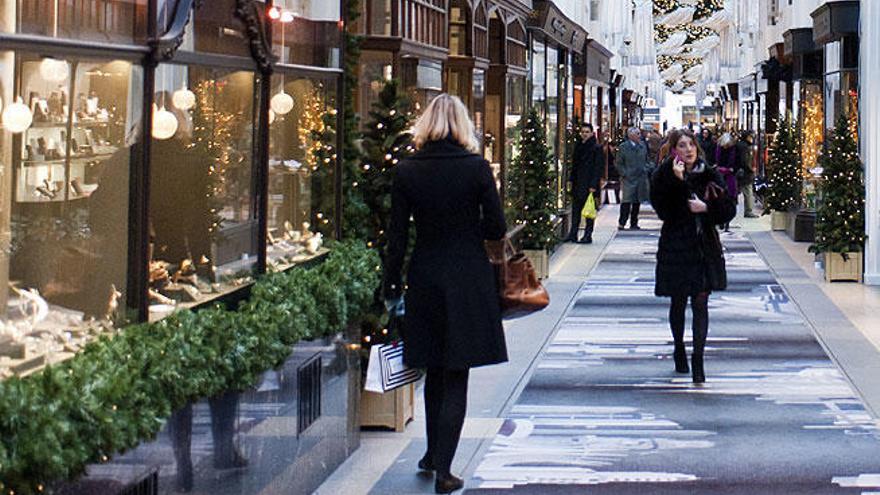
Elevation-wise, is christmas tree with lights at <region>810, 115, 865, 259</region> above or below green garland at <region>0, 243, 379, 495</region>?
above

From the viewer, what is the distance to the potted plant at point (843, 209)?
56.6 ft

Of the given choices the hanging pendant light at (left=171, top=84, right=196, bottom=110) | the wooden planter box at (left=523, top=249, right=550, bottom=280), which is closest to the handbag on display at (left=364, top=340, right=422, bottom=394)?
the hanging pendant light at (left=171, top=84, right=196, bottom=110)

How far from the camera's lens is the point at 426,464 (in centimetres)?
773

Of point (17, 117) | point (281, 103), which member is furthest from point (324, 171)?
point (17, 117)

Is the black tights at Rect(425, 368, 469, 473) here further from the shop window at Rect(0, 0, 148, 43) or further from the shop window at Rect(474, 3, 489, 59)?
the shop window at Rect(474, 3, 489, 59)

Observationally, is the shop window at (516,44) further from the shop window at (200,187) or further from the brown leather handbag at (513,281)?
the shop window at (200,187)

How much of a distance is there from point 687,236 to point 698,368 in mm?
816

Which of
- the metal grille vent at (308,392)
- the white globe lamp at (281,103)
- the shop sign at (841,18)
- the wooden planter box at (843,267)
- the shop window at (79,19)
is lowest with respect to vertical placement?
the metal grille vent at (308,392)

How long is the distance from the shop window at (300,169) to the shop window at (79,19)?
207 centimetres

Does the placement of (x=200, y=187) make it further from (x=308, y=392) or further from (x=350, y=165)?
(x=350, y=165)

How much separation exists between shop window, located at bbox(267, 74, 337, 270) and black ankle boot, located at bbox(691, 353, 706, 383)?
286 centimetres

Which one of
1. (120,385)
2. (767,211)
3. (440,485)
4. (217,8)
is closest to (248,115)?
(217,8)

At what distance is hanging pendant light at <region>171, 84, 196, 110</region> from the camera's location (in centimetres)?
584

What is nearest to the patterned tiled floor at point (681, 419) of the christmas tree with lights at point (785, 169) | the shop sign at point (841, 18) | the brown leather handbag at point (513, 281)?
the brown leather handbag at point (513, 281)
